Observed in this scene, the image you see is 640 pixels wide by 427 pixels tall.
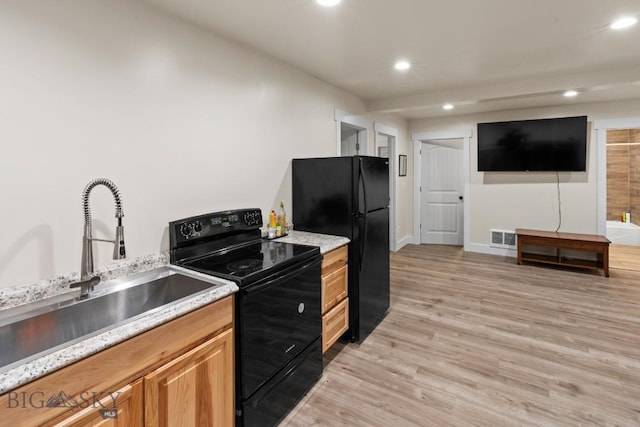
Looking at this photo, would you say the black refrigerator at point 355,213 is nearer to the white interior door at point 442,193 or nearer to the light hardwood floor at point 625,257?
the white interior door at point 442,193

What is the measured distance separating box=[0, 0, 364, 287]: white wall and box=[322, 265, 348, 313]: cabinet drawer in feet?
2.76

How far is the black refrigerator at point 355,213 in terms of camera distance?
2566 mm

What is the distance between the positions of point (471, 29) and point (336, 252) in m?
1.91

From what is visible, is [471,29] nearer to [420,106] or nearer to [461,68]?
[461,68]

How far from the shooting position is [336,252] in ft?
7.98

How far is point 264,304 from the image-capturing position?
1708mm

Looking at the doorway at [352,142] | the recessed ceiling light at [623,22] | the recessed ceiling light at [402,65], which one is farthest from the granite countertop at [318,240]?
the recessed ceiling light at [623,22]

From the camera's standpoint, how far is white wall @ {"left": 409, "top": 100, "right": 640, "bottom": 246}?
4703mm

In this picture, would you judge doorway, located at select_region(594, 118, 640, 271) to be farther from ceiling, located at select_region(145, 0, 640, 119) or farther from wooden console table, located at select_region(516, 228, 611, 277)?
ceiling, located at select_region(145, 0, 640, 119)

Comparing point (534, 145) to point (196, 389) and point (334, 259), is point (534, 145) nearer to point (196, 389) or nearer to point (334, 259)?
point (334, 259)

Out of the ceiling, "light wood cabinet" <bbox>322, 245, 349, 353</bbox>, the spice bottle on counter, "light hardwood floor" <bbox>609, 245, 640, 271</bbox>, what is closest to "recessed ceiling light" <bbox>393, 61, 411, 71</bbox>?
the ceiling

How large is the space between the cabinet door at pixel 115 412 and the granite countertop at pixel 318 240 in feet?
4.28

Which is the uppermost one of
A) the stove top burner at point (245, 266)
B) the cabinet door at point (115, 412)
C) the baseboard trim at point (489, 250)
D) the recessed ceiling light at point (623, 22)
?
the recessed ceiling light at point (623, 22)

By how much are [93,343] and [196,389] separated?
52 centimetres
